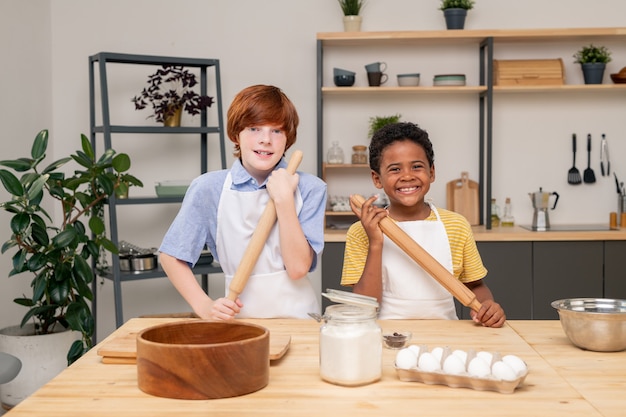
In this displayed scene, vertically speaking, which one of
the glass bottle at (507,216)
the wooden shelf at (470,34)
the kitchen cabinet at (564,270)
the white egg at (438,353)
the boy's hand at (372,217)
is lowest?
the kitchen cabinet at (564,270)

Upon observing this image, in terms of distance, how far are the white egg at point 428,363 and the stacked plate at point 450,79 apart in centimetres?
295

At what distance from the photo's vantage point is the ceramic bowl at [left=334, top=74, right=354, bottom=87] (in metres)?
4.02

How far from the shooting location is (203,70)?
398 centimetres

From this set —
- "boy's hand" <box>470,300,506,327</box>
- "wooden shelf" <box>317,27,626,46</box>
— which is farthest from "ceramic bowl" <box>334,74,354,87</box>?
"boy's hand" <box>470,300,506,327</box>

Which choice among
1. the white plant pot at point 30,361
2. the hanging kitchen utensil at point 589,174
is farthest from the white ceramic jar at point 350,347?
the hanging kitchen utensil at point 589,174

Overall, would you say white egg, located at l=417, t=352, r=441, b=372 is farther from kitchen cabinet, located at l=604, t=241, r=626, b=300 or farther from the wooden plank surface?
kitchen cabinet, located at l=604, t=241, r=626, b=300

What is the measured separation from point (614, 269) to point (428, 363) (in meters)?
2.86

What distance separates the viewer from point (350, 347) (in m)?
1.25

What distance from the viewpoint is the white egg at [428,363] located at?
4.11ft

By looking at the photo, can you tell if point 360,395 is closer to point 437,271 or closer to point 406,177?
point 437,271

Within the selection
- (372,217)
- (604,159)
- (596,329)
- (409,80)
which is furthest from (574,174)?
(596,329)

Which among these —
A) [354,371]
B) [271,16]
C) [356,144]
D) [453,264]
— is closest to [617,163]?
[356,144]

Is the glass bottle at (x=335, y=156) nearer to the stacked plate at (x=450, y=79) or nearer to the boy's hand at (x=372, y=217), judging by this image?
the stacked plate at (x=450, y=79)

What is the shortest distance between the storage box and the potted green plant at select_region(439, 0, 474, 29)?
315 millimetres
